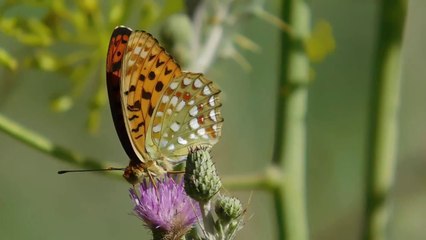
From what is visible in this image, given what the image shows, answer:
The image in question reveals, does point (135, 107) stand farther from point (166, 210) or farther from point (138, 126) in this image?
point (166, 210)

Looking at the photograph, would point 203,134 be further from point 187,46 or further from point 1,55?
point 1,55

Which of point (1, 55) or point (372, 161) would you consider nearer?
point (372, 161)

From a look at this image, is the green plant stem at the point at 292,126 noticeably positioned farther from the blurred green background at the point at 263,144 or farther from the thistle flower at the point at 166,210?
the blurred green background at the point at 263,144

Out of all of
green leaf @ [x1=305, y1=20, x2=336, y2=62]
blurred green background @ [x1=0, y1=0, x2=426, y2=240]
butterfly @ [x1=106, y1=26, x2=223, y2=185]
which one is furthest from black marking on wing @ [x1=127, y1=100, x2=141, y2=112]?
blurred green background @ [x1=0, y1=0, x2=426, y2=240]

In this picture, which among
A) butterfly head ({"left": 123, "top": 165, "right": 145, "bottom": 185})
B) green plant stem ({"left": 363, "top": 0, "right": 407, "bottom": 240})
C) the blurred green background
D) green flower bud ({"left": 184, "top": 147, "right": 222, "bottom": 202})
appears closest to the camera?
green flower bud ({"left": 184, "top": 147, "right": 222, "bottom": 202})

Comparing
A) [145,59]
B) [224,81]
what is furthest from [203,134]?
[224,81]

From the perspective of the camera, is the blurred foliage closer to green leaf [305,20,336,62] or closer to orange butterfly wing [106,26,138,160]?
green leaf [305,20,336,62]
